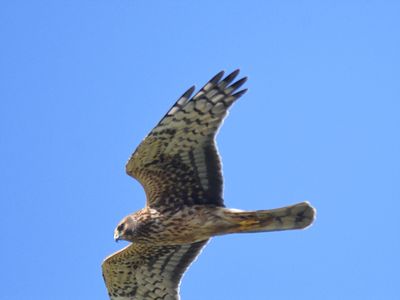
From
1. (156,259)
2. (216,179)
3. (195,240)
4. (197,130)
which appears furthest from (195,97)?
(156,259)

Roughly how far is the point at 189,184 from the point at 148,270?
5.49ft

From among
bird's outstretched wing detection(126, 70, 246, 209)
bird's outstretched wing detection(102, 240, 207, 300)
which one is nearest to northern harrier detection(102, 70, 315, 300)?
bird's outstretched wing detection(126, 70, 246, 209)

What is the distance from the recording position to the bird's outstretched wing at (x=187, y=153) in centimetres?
1064

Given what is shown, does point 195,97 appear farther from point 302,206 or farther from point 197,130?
point 302,206

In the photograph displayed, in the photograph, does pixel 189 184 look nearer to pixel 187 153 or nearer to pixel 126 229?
pixel 187 153

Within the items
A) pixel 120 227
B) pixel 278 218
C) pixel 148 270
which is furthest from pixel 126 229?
pixel 278 218

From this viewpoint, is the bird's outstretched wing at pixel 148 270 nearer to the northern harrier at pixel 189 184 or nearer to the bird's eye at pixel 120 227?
the northern harrier at pixel 189 184

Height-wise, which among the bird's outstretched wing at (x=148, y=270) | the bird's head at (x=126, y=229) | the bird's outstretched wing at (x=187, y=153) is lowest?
the bird's outstretched wing at (x=148, y=270)

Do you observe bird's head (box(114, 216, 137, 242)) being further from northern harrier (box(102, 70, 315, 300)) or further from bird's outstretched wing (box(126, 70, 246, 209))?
bird's outstretched wing (box(126, 70, 246, 209))

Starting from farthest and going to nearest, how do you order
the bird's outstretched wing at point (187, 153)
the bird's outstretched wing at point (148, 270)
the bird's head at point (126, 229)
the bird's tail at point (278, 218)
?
the bird's outstretched wing at point (148, 270) < the bird's head at point (126, 229) < the bird's outstretched wing at point (187, 153) < the bird's tail at point (278, 218)

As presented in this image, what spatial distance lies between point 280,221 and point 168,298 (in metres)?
2.40

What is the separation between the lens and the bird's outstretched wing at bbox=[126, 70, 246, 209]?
1064 cm

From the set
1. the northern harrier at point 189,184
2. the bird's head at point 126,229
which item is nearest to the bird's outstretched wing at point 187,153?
the northern harrier at point 189,184

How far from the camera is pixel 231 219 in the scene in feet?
34.9
